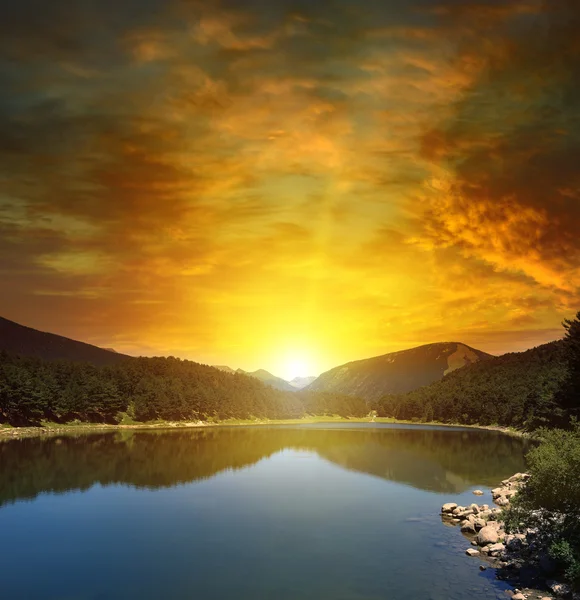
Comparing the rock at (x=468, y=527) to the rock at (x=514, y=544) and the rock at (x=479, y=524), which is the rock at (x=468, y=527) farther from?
the rock at (x=514, y=544)

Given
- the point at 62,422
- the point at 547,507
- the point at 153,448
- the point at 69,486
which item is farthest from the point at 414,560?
the point at 62,422

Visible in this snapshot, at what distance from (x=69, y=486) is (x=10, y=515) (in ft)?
71.5

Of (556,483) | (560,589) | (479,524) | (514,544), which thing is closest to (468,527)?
(479,524)

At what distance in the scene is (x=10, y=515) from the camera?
6312 cm

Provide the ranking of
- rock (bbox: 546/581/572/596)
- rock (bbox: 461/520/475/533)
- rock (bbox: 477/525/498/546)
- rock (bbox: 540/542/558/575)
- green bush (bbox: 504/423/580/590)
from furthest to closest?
1. rock (bbox: 461/520/475/533)
2. rock (bbox: 477/525/498/546)
3. rock (bbox: 540/542/558/575)
4. green bush (bbox: 504/423/580/590)
5. rock (bbox: 546/581/572/596)

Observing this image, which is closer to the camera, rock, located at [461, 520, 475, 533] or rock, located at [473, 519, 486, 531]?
rock, located at [473, 519, 486, 531]

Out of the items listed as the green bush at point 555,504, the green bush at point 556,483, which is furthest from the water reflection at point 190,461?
the green bush at point 556,483

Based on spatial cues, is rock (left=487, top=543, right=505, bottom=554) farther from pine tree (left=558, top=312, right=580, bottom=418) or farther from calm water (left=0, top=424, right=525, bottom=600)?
pine tree (left=558, top=312, right=580, bottom=418)

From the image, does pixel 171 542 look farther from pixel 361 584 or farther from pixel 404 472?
pixel 404 472

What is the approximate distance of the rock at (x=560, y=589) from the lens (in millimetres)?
34116

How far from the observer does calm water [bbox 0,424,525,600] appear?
3953 cm

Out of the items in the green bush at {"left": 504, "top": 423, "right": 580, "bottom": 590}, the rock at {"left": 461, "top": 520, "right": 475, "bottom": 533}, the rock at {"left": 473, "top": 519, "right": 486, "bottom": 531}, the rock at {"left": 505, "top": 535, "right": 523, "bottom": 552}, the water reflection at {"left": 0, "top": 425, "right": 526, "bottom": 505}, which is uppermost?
the green bush at {"left": 504, "top": 423, "right": 580, "bottom": 590}

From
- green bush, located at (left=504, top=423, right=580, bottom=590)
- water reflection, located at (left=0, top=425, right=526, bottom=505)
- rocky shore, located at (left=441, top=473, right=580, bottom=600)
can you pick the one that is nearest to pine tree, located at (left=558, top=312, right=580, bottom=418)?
water reflection, located at (left=0, top=425, right=526, bottom=505)

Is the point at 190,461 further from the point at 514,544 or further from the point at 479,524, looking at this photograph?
the point at 514,544
